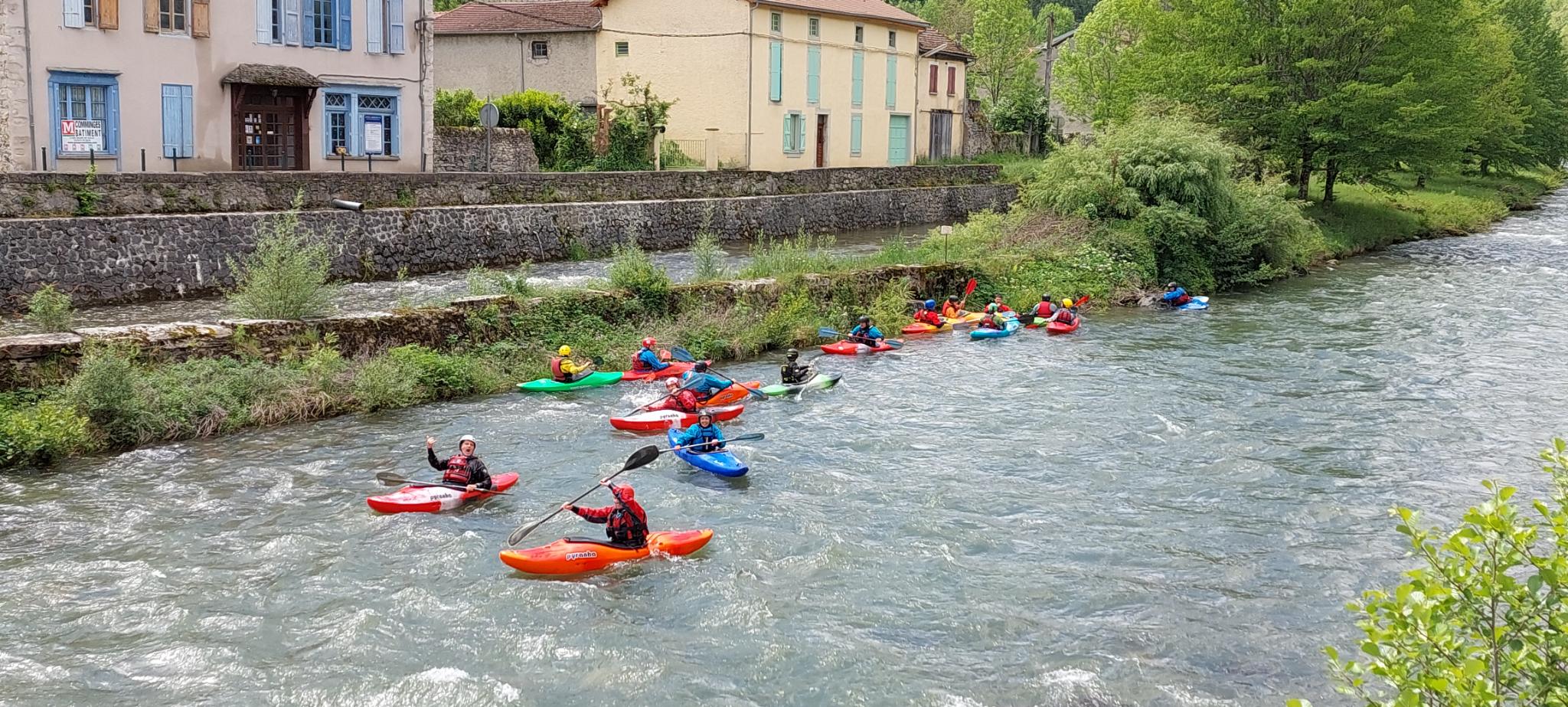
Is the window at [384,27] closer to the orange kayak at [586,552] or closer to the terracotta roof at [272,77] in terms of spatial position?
the terracotta roof at [272,77]

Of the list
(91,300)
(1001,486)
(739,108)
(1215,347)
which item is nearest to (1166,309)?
(1215,347)

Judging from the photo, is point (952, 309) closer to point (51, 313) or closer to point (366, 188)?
point (366, 188)

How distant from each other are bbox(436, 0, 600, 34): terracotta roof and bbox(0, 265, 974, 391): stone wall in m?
20.7

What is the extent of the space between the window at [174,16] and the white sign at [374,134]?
4580 millimetres

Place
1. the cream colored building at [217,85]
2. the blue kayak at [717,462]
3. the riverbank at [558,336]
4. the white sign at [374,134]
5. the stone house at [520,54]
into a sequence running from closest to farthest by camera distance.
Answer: the blue kayak at [717,462] → the riverbank at [558,336] → the cream colored building at [217,85] → the white sign at [374,134] → the stone house at [520,54]

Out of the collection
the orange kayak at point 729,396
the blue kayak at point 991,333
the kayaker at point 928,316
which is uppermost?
the kayaker at point 928,316

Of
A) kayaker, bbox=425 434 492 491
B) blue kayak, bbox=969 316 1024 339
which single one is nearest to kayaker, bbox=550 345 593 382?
kayaker, bbox=425 434 492 491

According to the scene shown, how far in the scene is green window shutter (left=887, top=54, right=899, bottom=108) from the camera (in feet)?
146

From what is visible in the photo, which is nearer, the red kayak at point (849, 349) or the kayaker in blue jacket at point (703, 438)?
the kayaker in blue jacket at point (703, 438)

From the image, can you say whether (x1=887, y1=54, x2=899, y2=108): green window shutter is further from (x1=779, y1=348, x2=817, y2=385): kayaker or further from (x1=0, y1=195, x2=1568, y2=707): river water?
(x1=779, y1=348, x2=817, y2=385): kayaker

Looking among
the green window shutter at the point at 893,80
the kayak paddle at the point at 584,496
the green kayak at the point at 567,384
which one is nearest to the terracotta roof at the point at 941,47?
the green window shutter at the point at 893,80

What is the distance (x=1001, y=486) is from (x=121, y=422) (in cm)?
935

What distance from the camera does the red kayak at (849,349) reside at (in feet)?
66.8

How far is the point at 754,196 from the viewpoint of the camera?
3434 cm
